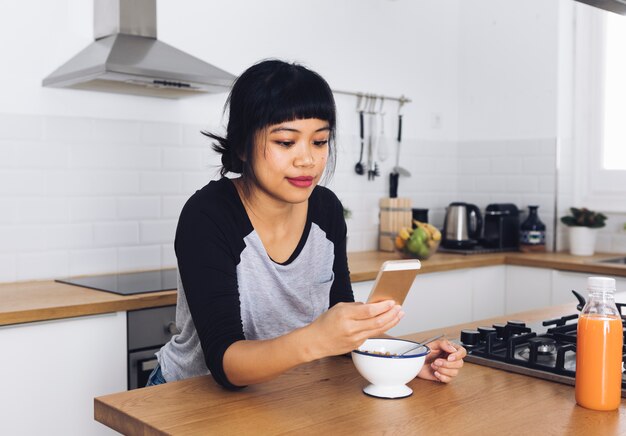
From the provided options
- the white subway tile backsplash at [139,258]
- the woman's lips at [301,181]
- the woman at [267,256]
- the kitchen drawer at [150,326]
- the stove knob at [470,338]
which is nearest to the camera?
the woman at [267,256]

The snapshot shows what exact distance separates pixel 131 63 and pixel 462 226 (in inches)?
85.7

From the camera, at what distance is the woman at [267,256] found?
1337 millimetres

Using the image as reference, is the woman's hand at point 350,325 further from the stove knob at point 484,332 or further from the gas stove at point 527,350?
the stove knob at point 484,332

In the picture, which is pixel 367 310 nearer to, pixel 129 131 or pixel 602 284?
pixel 602 284

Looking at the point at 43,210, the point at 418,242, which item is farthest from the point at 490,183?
the point at 43,210

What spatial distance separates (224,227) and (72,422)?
1.17 metres

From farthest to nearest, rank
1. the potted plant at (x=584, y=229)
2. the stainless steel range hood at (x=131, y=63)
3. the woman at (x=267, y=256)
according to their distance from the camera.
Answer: the potted plant at (x=584, y=229) < the stainless steel range hood at (x=131, y=63) < the woman at (x=267, y=256)

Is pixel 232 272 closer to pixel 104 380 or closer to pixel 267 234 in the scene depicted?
pixel 267 234

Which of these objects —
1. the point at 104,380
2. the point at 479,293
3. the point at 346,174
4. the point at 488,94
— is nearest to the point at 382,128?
the point at 346,174

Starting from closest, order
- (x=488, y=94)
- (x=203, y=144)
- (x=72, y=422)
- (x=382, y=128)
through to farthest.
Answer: (x=72, y=422) → (x=203, y=144) → (x=382, y=128) → (x=488, y=94)

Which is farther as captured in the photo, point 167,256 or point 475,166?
point 475,166

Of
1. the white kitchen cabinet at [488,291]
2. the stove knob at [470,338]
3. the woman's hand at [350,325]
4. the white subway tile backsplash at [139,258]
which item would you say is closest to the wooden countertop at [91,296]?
the white kitchen cabinet at [488,291]

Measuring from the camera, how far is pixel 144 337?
2.51m

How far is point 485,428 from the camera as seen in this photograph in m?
1.19
